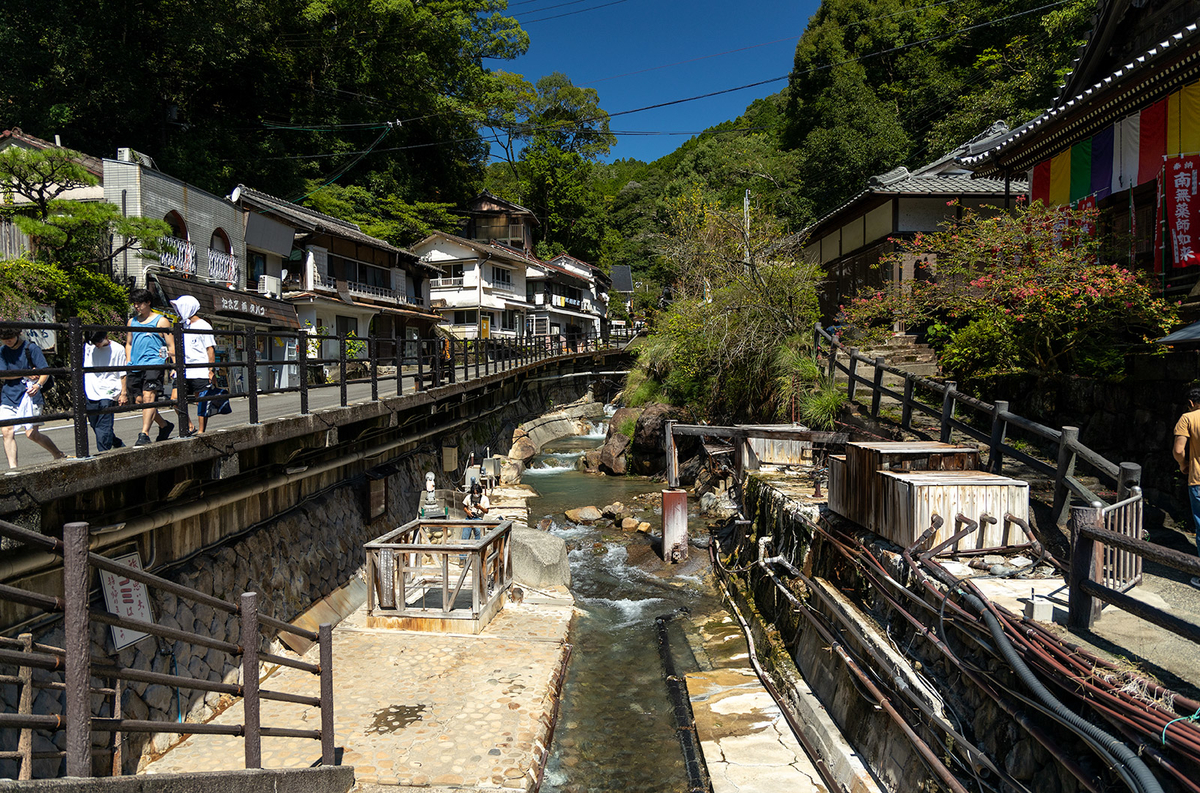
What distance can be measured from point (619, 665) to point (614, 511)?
8955mm

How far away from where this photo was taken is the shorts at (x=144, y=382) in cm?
723

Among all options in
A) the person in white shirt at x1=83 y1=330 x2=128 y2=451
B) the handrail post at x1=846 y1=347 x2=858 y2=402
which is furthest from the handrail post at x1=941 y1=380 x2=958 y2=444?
the person in white shirt at x1=83 y1=330 x2=128 y2=451

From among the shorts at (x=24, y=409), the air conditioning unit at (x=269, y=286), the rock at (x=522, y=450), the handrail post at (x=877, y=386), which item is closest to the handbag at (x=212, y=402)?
the shorts at (x=24, y=409)

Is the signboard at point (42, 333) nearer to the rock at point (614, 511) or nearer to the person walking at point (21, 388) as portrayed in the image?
the person walking at point (21, 388)

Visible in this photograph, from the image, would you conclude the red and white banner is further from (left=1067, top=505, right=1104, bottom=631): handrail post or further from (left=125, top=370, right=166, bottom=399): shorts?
(left=125, top=370, right=166, bottom=399): shorts

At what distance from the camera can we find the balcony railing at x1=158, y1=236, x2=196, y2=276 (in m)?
19.7

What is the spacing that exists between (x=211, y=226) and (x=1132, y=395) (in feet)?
85.5

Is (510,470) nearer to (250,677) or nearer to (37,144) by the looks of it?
(37,144)

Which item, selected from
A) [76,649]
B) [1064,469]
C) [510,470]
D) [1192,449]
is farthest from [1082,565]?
[510,470]

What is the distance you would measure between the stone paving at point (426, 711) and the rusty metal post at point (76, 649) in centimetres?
446

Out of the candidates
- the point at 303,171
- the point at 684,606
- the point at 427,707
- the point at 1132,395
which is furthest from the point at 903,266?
the point at 303,171

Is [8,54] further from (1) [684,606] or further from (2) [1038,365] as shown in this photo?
(2) [1038,365]

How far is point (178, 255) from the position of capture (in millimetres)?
20516

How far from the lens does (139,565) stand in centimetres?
705
